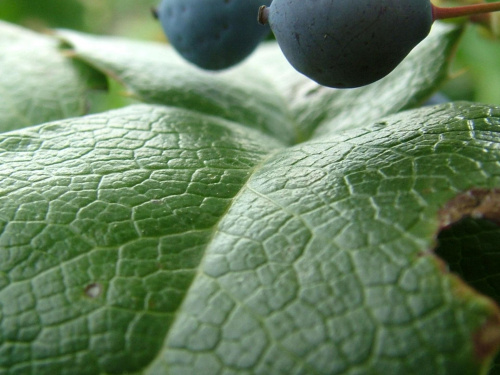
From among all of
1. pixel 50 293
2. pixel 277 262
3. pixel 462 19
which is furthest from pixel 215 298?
pixel 462 19

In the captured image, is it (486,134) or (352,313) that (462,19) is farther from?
(352,313)

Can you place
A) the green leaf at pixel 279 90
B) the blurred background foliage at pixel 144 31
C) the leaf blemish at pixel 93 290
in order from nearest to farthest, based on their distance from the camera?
the leaf blemish at pixel 93 290, the green leaf at pixel 279 90, the blurred background foliage at pixel 144 31

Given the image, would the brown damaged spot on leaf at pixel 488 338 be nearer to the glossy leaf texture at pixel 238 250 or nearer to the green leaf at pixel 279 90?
the glossy leaf texture at pixel 238 250

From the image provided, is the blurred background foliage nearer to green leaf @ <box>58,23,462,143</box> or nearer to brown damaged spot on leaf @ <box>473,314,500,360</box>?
green leaf @ <box>58,23,462,143</box>

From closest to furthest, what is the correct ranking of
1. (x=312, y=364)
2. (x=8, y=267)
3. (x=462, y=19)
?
1. (x=312, y=364)
2. (x=8, y=267)
3. (x=462, y=19)

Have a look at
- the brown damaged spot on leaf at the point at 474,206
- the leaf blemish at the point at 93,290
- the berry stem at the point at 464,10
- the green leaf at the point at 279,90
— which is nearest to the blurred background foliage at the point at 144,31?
the green leaf at the point at 279,90

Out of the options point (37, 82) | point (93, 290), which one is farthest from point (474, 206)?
point (37, 82)
